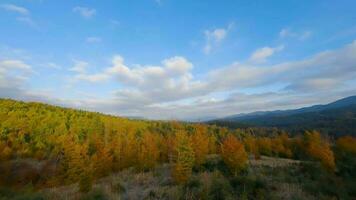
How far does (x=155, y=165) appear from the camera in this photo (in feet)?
138

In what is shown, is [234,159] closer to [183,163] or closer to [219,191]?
[183,163]

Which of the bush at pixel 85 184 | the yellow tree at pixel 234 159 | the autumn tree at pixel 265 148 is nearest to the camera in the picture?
the bush at pixel 85 184

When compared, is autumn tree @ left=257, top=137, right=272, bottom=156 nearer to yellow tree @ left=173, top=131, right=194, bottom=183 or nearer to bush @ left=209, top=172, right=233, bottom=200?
yellow tree @ left=173, top=131, right=194, bottom=183

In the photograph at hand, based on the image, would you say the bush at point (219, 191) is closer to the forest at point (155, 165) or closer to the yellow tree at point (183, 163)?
the forest at point (155, 165)

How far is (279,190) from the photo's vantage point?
50.1ft

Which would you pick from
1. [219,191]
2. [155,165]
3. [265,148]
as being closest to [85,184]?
[219,191]

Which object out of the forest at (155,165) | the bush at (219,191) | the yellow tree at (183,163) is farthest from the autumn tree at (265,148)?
the bush at (219,191)

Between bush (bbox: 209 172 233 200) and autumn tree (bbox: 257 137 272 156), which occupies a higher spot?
bush (bbox: 209 172 233 200)

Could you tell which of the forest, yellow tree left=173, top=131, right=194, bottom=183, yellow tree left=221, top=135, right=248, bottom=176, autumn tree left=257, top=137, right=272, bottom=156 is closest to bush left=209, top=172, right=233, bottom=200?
the forest

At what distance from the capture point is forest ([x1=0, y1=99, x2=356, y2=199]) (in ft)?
49.2

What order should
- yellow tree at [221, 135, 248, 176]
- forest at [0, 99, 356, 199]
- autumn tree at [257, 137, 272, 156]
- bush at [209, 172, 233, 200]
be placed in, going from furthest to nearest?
autumn tree at [257, 137, 272, 156], yellow tree at [221, 135, 248, 176], forest at [0, 99, 356, 199], bush at [209, 172, 233, 200]

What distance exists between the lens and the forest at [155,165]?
49.2ft

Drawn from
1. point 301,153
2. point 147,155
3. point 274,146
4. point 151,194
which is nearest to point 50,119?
point 147,155

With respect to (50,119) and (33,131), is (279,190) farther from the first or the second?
(50,119)
